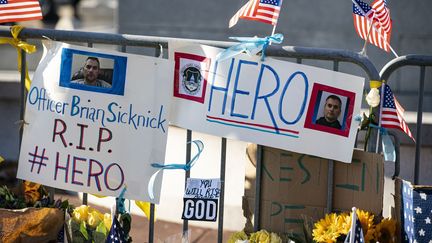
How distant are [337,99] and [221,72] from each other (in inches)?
24.1

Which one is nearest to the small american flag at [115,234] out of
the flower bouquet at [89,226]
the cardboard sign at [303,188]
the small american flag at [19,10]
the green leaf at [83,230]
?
the flower bouquet at [89,226]

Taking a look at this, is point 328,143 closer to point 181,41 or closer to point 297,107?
point 297,107

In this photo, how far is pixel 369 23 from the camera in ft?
14.3

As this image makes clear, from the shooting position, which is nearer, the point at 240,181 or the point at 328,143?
the point at 328,143

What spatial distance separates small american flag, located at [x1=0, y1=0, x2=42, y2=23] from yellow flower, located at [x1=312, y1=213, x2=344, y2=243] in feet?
6.32

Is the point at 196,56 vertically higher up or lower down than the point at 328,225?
higher up

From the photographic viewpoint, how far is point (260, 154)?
4395 millimetres

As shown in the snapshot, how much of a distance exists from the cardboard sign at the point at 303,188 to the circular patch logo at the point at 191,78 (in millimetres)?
487

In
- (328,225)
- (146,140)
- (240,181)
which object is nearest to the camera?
(328,225)

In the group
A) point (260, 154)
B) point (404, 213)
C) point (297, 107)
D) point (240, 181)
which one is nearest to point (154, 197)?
point (260, 154)

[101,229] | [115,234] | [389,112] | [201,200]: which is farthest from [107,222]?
[389,112]

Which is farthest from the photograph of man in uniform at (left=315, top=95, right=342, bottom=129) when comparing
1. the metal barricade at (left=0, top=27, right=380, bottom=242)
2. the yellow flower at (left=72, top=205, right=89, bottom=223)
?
the yellow flower at (left=72, top=205, right=89, bottom=223)

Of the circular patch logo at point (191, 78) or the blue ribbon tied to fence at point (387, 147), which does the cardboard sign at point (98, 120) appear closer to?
the circular patch logo at point (191, 78)

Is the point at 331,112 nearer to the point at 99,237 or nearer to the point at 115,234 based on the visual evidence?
the point at 115,234
